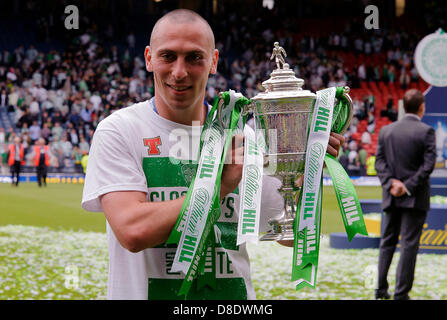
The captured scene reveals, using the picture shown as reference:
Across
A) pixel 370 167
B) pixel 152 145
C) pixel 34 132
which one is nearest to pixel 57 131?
pixel 34 132

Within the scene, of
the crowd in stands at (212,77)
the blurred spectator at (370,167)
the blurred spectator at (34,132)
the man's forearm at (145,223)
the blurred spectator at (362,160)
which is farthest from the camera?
the crowd in stands at (212,77)

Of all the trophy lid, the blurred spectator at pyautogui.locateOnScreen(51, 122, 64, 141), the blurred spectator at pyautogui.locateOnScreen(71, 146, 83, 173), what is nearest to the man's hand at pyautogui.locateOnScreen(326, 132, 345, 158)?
the trophy lid

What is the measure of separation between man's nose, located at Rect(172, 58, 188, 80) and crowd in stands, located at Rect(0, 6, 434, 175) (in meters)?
16.1

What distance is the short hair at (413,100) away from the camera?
5352mm

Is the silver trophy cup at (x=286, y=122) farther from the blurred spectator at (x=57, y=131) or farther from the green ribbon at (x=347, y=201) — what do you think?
the blurred spectator at (x=57, y=131)

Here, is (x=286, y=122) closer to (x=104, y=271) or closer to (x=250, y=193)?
(x=250, y=193)

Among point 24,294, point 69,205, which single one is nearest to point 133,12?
point 69,205

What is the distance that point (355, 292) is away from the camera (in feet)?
19.7

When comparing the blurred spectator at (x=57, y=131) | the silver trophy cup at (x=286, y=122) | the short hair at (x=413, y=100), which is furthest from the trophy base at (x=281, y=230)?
the blurred spectator at (x=57, y=131)

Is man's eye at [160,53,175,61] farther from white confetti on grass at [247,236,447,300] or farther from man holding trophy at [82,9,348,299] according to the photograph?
white confetti on grass at [247,236,447,300]

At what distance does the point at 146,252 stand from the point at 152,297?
0.42 ft

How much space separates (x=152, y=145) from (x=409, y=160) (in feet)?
12.9
